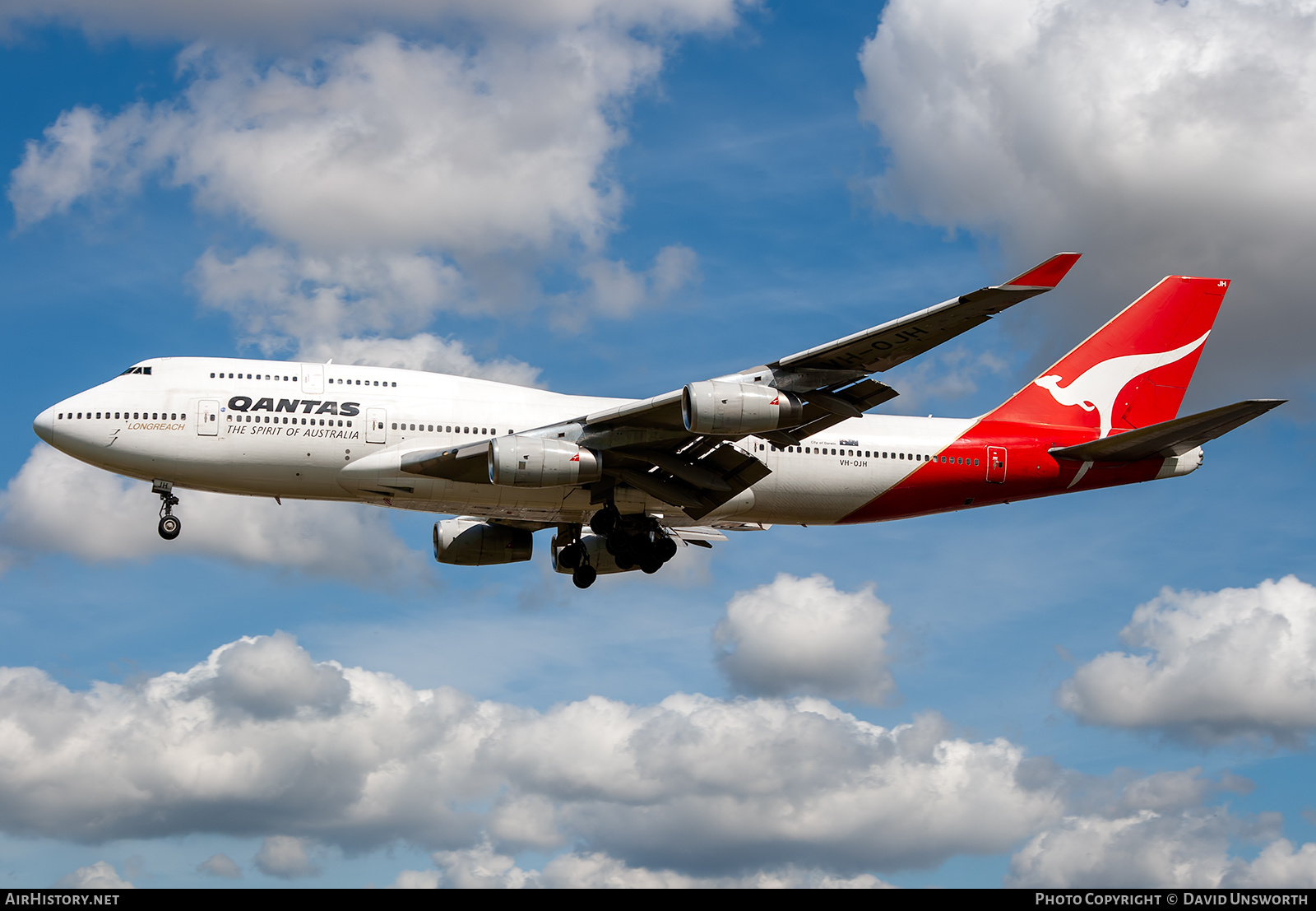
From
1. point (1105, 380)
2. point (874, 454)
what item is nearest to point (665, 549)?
point (874, 454)

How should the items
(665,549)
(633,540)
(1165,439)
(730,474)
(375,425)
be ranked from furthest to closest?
(665,549)
(633,540)
(1165,439)
(730,474)
(375,425)

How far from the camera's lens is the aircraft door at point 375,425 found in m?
33.1

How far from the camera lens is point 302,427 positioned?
3269 centimetres

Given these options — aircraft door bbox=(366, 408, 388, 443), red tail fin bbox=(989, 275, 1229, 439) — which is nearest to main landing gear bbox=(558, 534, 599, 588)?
aircraft door bbox=(366, 408, 388, 443)

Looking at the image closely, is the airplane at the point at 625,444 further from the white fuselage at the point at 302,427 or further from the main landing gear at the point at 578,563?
the main landing gear at the point at 578,563

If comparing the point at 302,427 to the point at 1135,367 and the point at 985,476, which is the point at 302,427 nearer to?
the point at 985,476

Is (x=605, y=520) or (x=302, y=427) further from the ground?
(x=302, y=427)

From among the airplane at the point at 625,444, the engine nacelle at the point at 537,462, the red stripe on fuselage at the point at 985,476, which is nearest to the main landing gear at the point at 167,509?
the airplane at the point at 625,444

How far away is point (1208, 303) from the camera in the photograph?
42062mm

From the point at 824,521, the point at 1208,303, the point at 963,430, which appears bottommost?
the point at 824,521

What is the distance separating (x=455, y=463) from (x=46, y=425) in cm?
1070
